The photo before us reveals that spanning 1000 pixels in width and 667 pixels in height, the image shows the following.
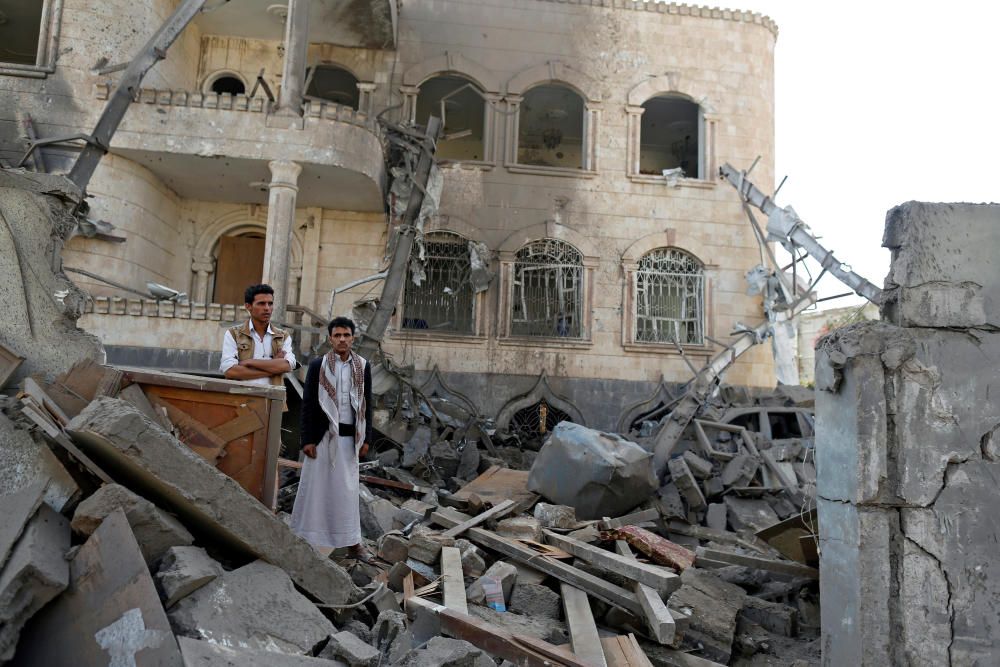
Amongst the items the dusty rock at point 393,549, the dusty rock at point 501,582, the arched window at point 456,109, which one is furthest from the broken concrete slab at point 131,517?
the arched window at point 456,109

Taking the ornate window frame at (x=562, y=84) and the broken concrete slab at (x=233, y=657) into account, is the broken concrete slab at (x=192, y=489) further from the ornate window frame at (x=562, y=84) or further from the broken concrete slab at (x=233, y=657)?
the ornate window frame at (x=562, y=84)

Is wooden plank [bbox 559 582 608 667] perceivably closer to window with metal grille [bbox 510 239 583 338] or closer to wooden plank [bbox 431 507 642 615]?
wooden plank [bbox 431 507 642 615]

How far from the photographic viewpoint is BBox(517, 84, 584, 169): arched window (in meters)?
17.1

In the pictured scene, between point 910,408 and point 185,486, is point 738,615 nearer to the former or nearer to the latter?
point 910,408

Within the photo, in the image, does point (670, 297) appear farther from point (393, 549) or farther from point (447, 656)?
point (447, 656)

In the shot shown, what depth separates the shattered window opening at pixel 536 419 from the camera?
535 inches

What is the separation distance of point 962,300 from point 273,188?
9.62 metres

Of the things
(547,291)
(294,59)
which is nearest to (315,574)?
(294,59)

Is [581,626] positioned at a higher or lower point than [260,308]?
lower

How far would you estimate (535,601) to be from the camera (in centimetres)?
470

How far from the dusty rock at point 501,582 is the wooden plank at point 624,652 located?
30.0 inches

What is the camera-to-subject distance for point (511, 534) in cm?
604

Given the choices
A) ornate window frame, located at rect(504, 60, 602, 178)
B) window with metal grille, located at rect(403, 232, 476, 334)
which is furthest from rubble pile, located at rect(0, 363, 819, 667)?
ornate window frame, located at rect(504, 60, 602, 178)

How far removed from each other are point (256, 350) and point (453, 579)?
1968 mm
